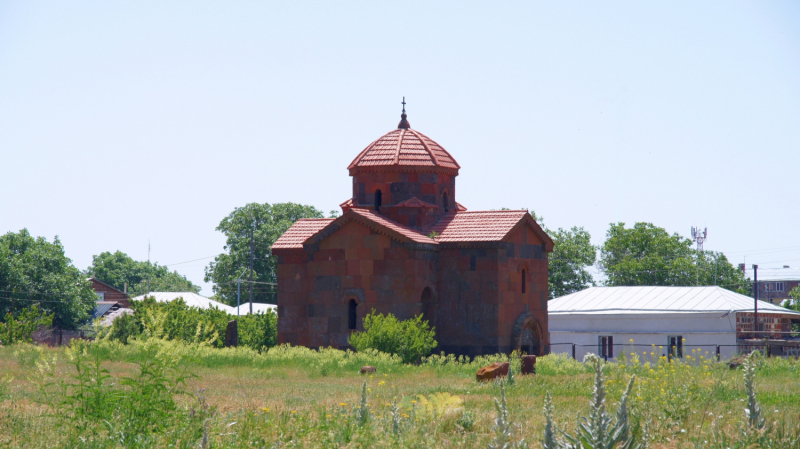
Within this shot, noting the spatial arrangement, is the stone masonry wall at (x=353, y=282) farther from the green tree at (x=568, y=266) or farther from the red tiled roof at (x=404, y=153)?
the green tree at (x=568, y=266)

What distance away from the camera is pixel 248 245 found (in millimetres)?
66250

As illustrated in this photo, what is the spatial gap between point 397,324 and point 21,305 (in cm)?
3549

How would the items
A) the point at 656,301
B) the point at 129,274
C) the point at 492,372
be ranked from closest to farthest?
1. the point at 492,372
2. the point at 656,301
3. the point at 129,274

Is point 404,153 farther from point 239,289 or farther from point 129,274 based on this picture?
point 129,274

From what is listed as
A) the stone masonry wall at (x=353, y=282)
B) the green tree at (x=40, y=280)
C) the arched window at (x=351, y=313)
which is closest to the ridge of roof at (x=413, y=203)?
the stone masonry wall at (x=353, y=282)

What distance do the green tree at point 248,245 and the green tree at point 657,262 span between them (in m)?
24.4

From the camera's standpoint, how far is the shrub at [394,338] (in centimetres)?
2688

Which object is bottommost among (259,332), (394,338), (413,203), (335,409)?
(335,409)

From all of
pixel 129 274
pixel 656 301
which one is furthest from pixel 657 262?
pixel 129 274

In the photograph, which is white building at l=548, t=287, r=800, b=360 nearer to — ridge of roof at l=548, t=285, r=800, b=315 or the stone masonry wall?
ridge of roof at l=548, t=285, r=800, b=315

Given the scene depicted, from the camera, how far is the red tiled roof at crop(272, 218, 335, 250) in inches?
1238

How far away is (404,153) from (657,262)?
39002 mm

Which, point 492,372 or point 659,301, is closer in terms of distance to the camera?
point 492,372

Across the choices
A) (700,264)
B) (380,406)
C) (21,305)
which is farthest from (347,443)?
(700,264)
